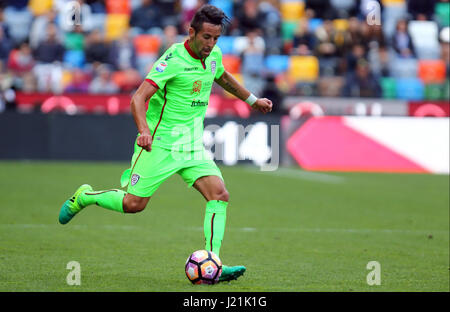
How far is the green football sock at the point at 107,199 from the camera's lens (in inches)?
274

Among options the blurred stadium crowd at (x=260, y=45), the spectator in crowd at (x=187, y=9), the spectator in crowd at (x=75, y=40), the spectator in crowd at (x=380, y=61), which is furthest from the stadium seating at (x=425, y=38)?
the spectator in crowd at (x=75, y=40)

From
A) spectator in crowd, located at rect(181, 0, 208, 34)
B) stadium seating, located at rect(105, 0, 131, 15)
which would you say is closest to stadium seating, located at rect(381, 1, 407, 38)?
spectator in crowd, located at rect(181, 0, 208, 34)

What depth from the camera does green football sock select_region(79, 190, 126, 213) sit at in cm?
697

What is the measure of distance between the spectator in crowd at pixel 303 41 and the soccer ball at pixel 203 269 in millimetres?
15342

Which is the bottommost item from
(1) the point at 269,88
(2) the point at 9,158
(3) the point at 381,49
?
(2) the point at 9,158

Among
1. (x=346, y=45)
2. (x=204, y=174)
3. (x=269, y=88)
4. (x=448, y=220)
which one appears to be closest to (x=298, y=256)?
(x=204, y=174)

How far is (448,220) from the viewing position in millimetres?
10867

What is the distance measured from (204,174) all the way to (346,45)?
1493 cm

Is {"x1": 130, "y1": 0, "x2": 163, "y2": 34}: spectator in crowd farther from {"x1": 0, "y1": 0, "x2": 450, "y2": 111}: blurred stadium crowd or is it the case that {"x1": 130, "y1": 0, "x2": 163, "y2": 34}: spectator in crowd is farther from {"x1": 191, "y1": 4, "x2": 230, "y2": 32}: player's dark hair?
{"x1": 191, "y1": 4, "x2": 230, "y2": 32}: player's dark hair

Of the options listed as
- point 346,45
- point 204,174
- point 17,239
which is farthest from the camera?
point 346,45

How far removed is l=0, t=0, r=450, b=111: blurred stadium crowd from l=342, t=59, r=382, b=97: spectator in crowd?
0.03 m

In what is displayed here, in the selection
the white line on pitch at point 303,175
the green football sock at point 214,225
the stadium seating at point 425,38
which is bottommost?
the green football sock at point 214,225

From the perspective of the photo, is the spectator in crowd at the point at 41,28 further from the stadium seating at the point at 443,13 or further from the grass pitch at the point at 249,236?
the stadium seating at the point at 443,13
